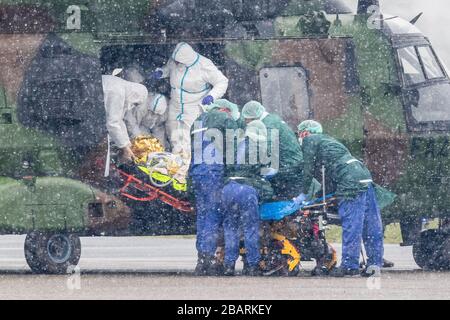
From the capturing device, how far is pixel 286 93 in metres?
16.6

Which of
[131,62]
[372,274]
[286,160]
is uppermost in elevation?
[131,62]

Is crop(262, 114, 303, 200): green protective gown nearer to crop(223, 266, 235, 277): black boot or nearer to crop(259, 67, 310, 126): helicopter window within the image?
crop(259, 67, 310, 126): helicopter window

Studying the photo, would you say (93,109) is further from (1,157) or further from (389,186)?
(389,186)

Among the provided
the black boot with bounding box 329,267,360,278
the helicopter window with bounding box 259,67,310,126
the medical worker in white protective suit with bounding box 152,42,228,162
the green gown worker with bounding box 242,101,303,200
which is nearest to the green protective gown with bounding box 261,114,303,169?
the green gown worker with bounding box 242,101,303,200

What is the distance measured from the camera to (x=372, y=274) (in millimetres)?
16234

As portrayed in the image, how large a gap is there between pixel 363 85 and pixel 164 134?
7.63 feet

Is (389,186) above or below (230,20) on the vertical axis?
below

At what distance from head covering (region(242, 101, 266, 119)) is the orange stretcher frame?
1.19 meters

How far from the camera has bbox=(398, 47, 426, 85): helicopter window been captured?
16.8 meters

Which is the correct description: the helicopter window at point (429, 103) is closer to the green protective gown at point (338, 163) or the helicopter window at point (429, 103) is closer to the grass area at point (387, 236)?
the green protective gown at point (338, 163)

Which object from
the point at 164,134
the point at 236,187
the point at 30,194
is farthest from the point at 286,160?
the point at 30,194

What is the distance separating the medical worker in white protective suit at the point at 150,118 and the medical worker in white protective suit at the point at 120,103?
119mm

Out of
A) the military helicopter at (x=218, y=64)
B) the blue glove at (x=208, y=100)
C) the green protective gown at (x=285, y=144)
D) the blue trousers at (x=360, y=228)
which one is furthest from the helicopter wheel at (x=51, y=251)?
the blue trousers at (x=360, y=228)

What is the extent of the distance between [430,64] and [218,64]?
239 centimetres
